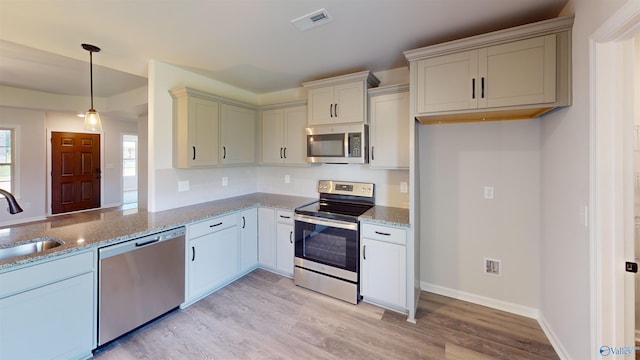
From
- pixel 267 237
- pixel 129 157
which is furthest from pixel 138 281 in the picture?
pixel 129 157

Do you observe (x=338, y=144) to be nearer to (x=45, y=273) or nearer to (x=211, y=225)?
(x=211, y=225)

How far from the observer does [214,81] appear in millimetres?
3414

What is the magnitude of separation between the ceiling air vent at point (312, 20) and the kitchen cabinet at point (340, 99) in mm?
865

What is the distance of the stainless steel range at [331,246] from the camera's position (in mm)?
2613

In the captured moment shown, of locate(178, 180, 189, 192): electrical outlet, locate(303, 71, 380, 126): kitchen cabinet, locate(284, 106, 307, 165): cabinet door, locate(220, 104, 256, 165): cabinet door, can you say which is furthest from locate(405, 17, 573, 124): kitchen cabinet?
locate(178, 180, 189, 192): electrical outlet

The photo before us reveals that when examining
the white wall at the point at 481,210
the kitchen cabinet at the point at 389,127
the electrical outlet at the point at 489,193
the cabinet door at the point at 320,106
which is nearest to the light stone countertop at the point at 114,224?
the white wall at the point at 481,210

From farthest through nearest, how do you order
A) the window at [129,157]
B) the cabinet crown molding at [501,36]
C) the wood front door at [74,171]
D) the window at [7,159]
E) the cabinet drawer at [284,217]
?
the window at [129,157] < the wood front door at [74,171] < the window at [7,159] < the cabinet drawer at [284,217] < the cabinet crown molding at [501,36]

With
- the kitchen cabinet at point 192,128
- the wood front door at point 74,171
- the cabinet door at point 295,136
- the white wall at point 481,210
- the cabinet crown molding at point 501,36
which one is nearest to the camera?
the cabinet crown molding at point 501,36

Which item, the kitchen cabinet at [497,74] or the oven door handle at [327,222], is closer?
the kitchen cabinet at [497,74]

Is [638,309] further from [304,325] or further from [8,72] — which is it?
[8,72]

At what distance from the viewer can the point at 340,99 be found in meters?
2.92

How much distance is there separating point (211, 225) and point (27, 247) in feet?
4.31

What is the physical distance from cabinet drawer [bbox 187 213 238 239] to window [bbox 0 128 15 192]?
551 centimetres

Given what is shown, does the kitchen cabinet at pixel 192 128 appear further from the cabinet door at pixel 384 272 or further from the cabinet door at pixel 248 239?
the cabinet door at pixel 384 272
